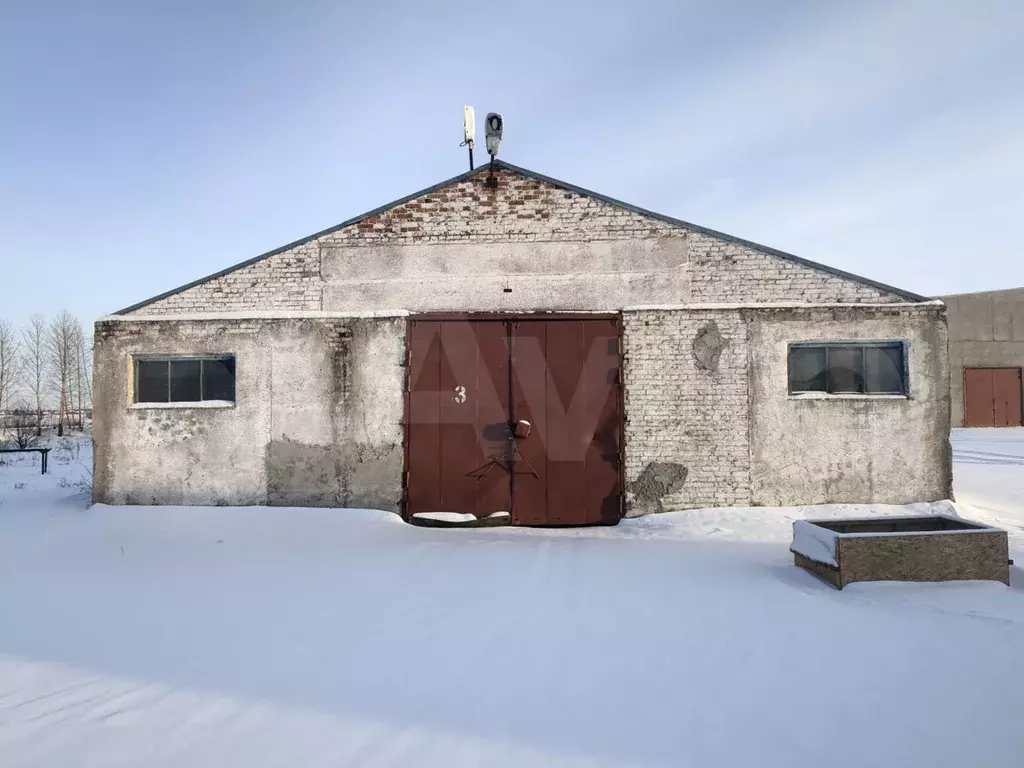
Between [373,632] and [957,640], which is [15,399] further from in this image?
[957,640]

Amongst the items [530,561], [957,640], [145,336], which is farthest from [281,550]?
[957,640]

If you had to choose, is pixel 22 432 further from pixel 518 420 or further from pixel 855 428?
pixel 855 428

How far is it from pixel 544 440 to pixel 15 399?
4576cm

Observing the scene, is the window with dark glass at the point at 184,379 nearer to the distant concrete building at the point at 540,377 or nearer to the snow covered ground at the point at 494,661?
the distant concrete building at the point at 540,377

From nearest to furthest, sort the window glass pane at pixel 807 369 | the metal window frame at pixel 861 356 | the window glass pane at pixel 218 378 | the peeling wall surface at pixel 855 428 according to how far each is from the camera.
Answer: the peeling wall surface at pixel 855 428 < the metal window frame at pixel 861 356 < the window glass pane at pixel 807 369 < the window glass pane at pixel 218 378

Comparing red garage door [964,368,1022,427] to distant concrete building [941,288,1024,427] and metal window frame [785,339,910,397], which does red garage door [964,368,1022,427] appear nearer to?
distant concrete building [941,288,1024,427]

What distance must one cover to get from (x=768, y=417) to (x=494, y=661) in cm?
519

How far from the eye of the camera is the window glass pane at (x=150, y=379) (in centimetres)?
739

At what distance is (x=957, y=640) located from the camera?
327cm

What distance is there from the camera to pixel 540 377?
7.04 m

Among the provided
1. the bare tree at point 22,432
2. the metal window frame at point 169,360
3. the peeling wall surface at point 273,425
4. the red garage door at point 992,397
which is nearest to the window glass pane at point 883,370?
the peeling wall surface at point 273,425

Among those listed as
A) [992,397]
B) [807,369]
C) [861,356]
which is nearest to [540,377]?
[807,369]

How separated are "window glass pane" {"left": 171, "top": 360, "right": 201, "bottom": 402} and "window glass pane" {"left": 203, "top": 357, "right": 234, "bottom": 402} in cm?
11

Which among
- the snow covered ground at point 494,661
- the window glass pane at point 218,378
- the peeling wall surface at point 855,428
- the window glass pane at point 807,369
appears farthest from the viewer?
the window glass pane at point 218,378
